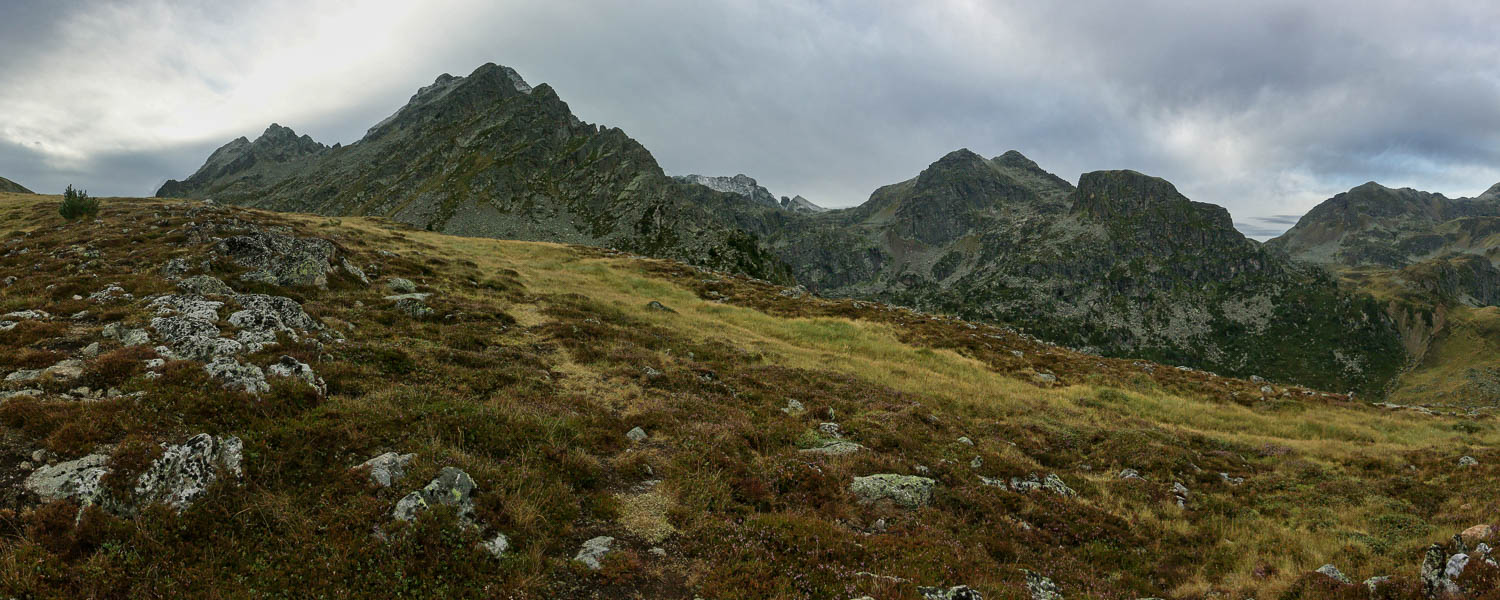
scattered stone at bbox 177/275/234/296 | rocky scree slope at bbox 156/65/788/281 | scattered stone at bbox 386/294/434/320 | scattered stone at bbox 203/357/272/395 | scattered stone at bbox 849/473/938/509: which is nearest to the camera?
scattered stone at bbox 203/357/272/395

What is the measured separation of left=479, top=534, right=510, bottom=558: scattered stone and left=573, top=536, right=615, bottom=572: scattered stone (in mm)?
1059

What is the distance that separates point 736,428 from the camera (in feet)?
51.1

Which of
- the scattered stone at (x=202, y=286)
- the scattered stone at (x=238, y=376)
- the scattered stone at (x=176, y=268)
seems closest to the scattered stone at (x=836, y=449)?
the scattered stone at (x=238, y=376)

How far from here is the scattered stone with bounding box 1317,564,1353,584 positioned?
10.5m

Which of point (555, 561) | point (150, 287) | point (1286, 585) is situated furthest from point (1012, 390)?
point (150, 287)

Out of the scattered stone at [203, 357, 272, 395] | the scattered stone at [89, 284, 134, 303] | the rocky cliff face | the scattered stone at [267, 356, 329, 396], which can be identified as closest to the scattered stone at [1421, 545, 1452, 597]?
the scattered stone at [267, 356, 329, 396]

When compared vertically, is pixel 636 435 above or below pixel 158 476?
below

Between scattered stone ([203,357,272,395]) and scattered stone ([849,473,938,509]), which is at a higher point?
scattered stone ([203,357,272,395])

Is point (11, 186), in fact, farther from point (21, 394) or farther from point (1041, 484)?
point (1041, 484)

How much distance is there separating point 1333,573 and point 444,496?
16633 mm

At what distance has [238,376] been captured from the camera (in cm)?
1105

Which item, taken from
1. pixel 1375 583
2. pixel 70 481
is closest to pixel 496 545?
pixel 70 481

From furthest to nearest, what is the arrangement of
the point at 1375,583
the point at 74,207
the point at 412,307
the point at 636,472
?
the point at 74,207 < the point at 412,307 < the point at 636,472 < the point at 1375,583

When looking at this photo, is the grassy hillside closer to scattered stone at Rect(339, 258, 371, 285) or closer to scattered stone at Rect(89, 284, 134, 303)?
scattered stone at Rect(89, 284, 134, 303)
